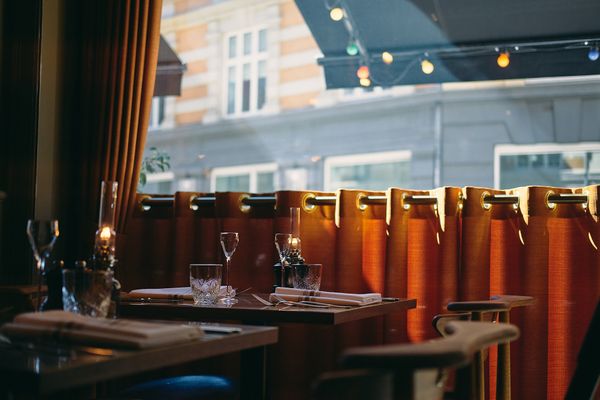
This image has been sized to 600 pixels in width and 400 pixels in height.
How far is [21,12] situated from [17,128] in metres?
0.47

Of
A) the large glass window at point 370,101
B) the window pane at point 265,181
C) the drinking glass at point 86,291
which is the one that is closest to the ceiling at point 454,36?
the large glass window at point 370,101

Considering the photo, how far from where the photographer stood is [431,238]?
9.24 ft

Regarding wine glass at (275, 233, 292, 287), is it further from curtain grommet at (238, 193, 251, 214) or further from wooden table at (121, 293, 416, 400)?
curtain grommet at (238, 193, 251, 214)

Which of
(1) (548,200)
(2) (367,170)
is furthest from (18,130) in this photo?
(1) (548,200)

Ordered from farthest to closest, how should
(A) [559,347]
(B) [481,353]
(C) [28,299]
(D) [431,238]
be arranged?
(D) [431,238] < (A) [559,347] < (C) [28,299] < (B) [481,353]

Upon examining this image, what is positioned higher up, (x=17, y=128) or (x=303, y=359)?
(x=17, y=128)

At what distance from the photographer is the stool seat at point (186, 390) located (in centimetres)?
197

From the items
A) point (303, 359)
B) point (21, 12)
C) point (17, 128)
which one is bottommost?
point (303, 359)

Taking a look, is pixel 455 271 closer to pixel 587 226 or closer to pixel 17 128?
pixel 587 226

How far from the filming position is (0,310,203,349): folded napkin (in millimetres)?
1248

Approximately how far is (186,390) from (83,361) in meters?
0.90

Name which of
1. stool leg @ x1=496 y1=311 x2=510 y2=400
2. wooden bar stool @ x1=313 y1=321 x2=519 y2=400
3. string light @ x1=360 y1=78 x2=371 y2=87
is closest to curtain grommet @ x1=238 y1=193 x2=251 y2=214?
string light @ x1=360 y1=78 x2=371 y2=87

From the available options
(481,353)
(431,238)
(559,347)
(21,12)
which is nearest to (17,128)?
(21,12)

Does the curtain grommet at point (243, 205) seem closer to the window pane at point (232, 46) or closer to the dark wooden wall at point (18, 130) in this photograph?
the dark wooden wall at point (18, 130)
